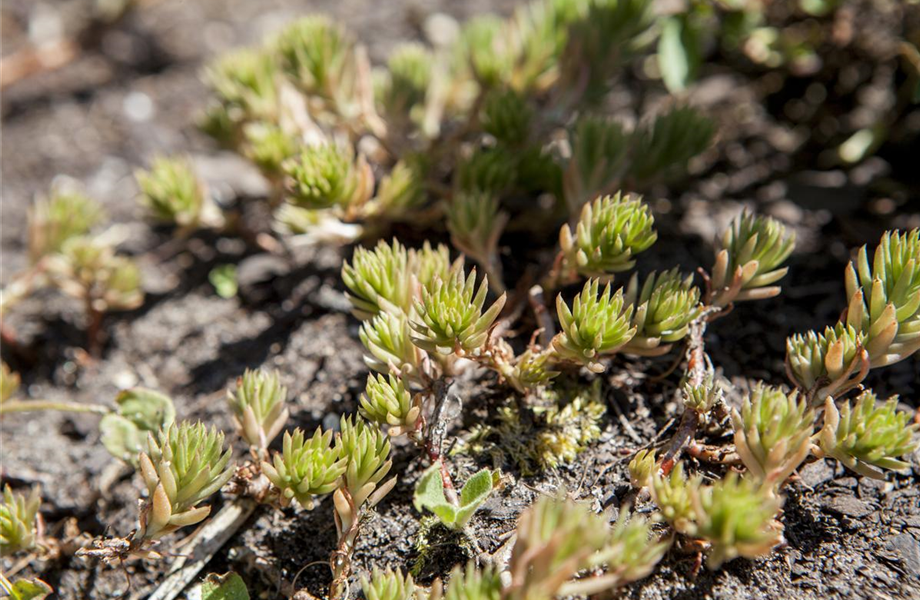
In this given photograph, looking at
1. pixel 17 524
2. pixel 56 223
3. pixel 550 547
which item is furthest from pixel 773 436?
pixel 56 223

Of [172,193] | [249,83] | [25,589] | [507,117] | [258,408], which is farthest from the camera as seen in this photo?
[249,83]

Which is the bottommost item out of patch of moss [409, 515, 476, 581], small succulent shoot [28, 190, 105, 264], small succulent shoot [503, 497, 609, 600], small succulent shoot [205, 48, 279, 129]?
patch of moss [409, 515, 476, 581]

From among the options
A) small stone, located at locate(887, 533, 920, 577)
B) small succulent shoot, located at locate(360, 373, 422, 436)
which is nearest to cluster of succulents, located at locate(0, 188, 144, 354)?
small succulent shoot, located at locate(360, 373, 422, 436)

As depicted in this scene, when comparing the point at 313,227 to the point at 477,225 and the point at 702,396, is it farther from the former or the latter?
the point at 702,396

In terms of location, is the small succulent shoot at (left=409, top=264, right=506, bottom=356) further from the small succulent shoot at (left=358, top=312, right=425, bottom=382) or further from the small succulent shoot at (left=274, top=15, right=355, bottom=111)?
the small succulent shoot at (left=274, top=15, right=355, bottom=111)

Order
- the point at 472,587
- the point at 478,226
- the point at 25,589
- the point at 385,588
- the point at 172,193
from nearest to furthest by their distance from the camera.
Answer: the point at 472,587
the point at 385,588
the point at 25,589
the point at 478,226
the point at 172,193

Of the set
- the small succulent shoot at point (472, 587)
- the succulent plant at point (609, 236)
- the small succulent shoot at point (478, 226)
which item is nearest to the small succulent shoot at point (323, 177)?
the small succulent shoot at point (478, 226)

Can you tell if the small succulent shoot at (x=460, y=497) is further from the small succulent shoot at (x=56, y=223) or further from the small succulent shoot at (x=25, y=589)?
the small succulent shoot at (x=56, y=223)
